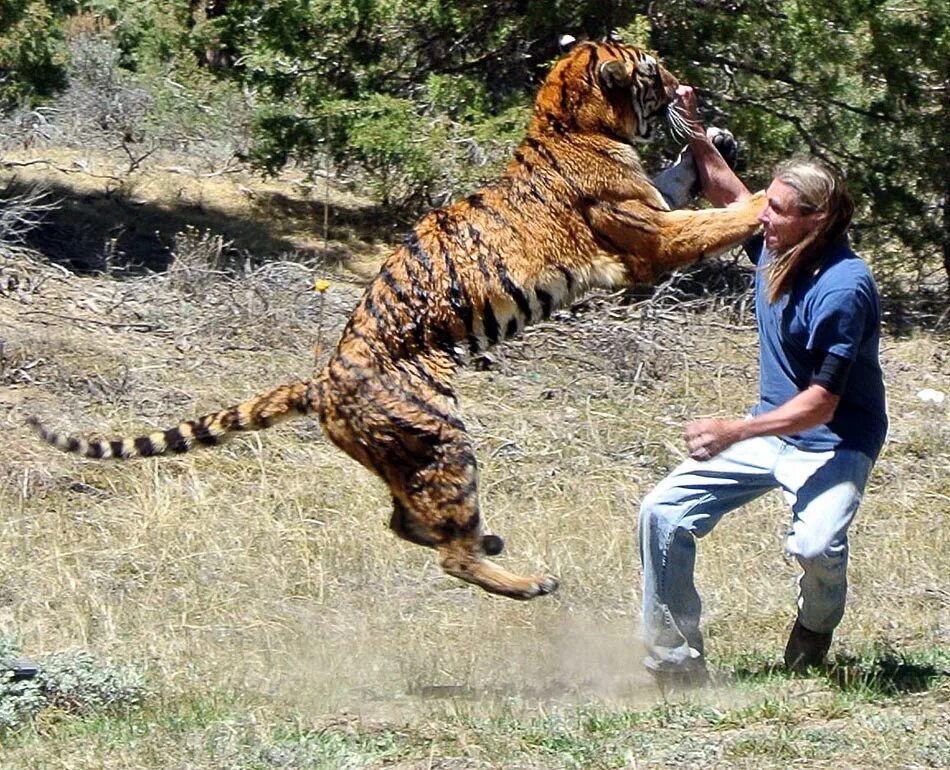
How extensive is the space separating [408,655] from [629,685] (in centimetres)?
106

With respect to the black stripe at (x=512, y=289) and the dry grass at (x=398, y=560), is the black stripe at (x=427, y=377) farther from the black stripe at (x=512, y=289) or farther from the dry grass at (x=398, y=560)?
the dry grass at (x=398, y=560)

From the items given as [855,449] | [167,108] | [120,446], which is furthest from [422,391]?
[167,108]

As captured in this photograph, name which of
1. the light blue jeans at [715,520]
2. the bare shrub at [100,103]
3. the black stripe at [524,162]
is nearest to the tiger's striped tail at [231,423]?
the black stripe at [524,162]

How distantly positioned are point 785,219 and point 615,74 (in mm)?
1505

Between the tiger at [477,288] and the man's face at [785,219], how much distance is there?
730 mm

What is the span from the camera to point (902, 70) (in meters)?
12.8

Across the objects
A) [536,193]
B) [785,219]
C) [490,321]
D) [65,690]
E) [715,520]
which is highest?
[785,219]

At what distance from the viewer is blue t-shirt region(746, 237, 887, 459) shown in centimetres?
552

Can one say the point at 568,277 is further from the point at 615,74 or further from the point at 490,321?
the point at 615,74

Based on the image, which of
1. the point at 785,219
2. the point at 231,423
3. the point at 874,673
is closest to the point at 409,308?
the point at 231,423

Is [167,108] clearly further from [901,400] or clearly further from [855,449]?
[855,449]

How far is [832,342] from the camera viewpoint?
5.52 meters

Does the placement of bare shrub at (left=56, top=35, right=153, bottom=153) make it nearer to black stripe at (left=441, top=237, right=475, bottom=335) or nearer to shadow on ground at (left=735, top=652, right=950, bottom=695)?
black stripe at (left=441, top=237, right=475, bottom=335)

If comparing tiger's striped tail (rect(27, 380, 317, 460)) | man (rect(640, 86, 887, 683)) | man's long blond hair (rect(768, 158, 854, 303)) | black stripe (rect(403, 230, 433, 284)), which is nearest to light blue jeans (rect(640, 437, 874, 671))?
man (rect(640, 86, 887, 683))
